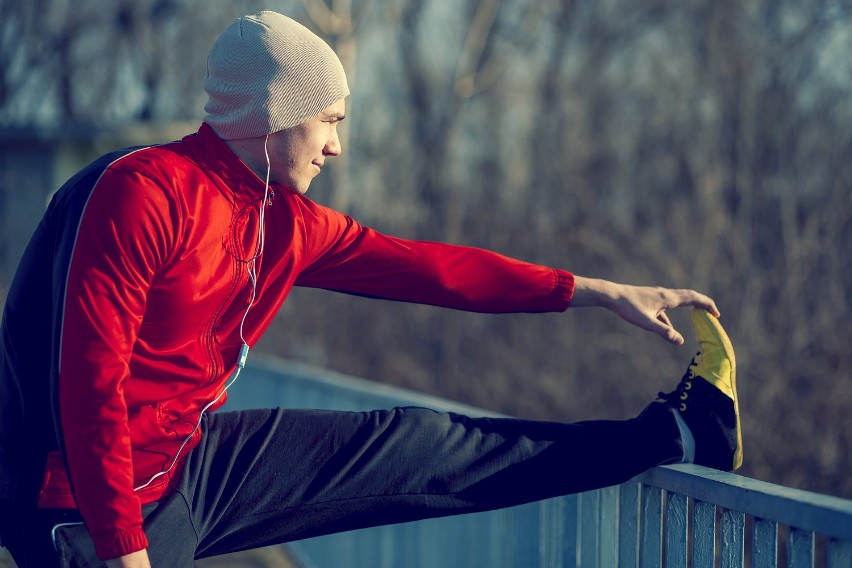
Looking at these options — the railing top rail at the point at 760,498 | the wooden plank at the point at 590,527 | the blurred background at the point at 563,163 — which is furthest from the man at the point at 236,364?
the blurred background at the point at 563,163

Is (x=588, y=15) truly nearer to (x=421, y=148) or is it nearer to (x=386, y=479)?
(x=421, y=148)

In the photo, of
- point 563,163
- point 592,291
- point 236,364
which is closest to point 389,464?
point 236,364

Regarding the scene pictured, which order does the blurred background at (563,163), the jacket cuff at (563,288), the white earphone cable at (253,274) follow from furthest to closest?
the blurred background at (563,163) → the jacket cuff at (563,288) → the white earphone cable at (253,274)

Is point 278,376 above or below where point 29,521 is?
above

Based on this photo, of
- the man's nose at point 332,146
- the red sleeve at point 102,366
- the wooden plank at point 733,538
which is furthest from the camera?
the man's nose at point 332,146

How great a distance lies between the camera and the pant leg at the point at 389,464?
106 inches

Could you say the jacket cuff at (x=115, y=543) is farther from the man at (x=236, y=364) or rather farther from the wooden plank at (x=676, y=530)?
the wooden plank at (x=676, y=530)

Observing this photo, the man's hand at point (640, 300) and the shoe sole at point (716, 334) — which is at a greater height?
the man's hand at point (640, 300)

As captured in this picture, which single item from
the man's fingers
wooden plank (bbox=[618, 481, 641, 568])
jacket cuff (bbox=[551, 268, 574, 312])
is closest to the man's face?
jacket cuff (bbox=[551, 268, 574, 312])

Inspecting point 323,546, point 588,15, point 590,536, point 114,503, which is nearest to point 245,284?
point 114,503

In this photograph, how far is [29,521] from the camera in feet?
7.68

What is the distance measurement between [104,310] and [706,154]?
634 inches

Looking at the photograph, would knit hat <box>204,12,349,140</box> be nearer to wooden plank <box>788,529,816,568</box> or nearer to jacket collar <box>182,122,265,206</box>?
jacket collar <box>182,122,265,206</box>

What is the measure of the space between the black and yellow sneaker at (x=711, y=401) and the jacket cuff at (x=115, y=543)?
1332 mm
